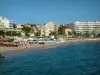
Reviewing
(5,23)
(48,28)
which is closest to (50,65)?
(5,23)

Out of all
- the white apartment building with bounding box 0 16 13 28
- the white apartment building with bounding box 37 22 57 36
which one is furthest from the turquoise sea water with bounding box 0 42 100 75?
the white apartment building with bounding box 37 22 57 36

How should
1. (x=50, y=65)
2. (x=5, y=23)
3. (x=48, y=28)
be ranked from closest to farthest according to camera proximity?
(x=50, y=65)
(x=5, y=23)
(x=48, y=28)

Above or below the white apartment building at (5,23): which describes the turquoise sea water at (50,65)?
below

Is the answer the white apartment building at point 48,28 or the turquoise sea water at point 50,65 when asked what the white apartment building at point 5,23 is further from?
the turquoise sea water at point 50,65

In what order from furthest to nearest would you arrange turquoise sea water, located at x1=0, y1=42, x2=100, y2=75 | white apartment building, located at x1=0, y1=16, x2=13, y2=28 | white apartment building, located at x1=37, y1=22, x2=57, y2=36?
white apartment building, located at x1=37, y1=22, x2=57, y2=36, white apartment building, located at x1=0, y1=16, x2=13, y2=28, turquoise sea water, located at x1=0, y1=42, x2=100, y2=75

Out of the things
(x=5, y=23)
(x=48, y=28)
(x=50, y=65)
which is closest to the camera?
(x=50, y=65)

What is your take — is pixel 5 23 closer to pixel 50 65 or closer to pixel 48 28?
pixel 48 28

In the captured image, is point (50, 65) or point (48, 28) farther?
point (48, 28)

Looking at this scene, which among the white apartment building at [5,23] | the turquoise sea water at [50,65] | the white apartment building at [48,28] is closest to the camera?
the turquoise sea water at [50,65]

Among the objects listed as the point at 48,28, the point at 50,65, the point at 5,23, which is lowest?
the point at 50,65

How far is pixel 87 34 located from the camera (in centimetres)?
18538

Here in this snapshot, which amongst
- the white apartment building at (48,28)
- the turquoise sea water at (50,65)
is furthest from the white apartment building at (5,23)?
the turquoise sea water at (50,65)

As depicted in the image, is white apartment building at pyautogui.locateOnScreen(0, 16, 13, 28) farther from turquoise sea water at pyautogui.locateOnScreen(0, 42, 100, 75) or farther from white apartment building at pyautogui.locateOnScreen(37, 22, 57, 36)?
turquoise sea water at pyautogui.locateOnScreen(0, 42, 100, 75)

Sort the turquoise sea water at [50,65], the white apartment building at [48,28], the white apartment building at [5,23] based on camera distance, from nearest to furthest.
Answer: the turquoise sea water at [50,65] < the white apartment building at [5,23] < the white apartment building at [48,28]
